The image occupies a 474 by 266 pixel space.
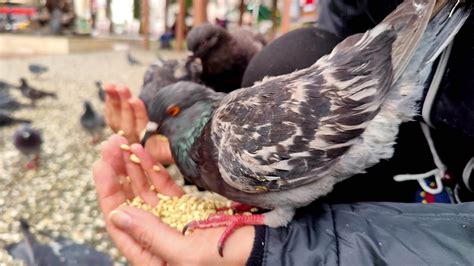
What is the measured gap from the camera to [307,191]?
1.16 meters

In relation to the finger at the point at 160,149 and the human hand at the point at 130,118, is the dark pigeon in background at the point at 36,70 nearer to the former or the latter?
the human hand at the point at 130,118

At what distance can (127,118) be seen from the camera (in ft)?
6.61

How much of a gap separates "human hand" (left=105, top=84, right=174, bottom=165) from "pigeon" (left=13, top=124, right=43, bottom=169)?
0.64 m

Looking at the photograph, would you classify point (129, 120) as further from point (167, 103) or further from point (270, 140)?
point (270, 140)

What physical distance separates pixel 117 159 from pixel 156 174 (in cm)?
14

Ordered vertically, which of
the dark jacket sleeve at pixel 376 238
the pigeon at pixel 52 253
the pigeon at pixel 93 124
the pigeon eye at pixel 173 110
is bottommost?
the pigeon at pixel 93 124

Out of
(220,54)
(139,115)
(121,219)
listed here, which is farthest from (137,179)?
(220,54)

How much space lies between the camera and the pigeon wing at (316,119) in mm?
1105

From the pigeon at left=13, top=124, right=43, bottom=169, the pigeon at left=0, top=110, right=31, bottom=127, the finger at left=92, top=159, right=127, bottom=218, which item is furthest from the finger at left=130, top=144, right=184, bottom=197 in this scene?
the pigeon at left=0, top=110, right=31, bottom=127

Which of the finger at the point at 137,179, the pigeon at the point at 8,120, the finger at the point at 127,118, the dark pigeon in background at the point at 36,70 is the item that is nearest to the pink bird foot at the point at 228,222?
the finger at the point at 137,179

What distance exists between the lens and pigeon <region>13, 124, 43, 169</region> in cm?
242

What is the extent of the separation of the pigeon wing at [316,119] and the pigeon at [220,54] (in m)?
1.68

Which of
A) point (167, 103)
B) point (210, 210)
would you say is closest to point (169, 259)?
point (210, 210)

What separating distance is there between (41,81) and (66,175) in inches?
103
